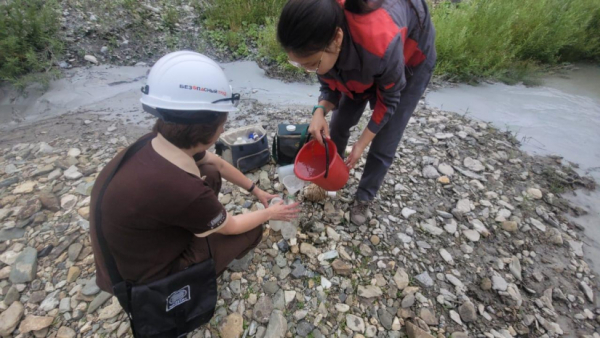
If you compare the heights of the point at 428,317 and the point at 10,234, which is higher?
the point at 428,317

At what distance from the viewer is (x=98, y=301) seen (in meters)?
1.86

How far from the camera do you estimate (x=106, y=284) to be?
5.19 feet

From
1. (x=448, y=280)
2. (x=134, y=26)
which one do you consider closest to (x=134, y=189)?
(x=448, y=280)

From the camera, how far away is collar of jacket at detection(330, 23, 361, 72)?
1.44 metres

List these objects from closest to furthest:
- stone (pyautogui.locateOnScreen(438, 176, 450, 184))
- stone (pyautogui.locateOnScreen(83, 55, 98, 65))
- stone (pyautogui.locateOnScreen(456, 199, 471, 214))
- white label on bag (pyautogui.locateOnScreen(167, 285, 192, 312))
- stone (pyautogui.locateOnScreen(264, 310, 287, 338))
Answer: white label on bag (pyautogui.locateOnScreen(167, 285, 192, 312))
stone (pyautogui.locateOnScreen(264, 310, 287, 338))
stone (pyautogui.locateOnScreen(456, 199, 471, 214))
stone (pyautogui.locateOnScreen(438, 176, 450, 184))
stone (pyautogui.locateOnScreen(83, 55, 98, 65))

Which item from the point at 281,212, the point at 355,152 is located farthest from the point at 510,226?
the point at 281,212

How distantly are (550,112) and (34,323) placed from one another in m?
6.09

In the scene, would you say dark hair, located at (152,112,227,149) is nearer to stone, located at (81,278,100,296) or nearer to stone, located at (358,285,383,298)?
stone, located at (81,278,100,296)

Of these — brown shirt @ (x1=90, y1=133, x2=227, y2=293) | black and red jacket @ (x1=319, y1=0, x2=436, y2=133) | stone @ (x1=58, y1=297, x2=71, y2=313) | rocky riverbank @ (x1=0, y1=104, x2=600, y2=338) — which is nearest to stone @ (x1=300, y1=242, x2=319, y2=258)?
rocky riverbank @ (x1=0, y1=104, x2=600, y2=338)

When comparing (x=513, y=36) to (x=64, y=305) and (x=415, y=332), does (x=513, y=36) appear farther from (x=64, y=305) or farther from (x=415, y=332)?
(x=64, y=305)

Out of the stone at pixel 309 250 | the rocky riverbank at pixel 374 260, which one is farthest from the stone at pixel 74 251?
the stone at pixel 309 250

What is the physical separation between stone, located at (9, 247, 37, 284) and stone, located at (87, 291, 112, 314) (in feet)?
1.78

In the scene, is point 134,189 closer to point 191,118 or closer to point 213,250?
point 191,118

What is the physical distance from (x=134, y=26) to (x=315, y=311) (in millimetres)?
5842
